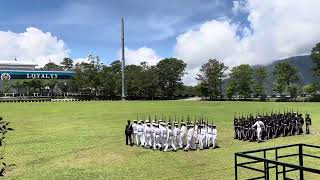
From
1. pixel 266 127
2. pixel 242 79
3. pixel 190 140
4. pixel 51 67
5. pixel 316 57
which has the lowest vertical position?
pixel 190 140

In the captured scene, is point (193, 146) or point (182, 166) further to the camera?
point (193, 146)

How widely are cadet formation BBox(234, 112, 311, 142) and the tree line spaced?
7331cm

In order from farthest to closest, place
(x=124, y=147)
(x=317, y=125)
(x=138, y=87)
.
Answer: (x=138, y=87) → (x=317, y=125) → (x=124, y=147)

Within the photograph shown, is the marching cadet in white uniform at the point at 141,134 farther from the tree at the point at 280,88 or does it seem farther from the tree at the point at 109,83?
the tree at the point at 109,83

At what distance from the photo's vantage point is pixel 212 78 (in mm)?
115812

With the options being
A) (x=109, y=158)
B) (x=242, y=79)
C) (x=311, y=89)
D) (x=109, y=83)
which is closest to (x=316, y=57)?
(x=311, y=89)

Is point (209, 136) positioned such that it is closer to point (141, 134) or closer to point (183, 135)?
point (183, 135)

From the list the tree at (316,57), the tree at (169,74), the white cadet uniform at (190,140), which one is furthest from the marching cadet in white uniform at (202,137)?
the tree at (169,74)

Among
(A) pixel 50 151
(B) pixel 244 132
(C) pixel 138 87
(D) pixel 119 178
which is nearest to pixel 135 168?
(D) pixel 119 178

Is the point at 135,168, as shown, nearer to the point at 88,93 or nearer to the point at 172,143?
the point at 172,143

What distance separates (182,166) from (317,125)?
69.6 feet

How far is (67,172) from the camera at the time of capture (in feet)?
60.7

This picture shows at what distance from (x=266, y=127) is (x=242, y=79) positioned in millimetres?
86007

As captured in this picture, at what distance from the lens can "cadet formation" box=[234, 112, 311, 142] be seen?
27.4m
